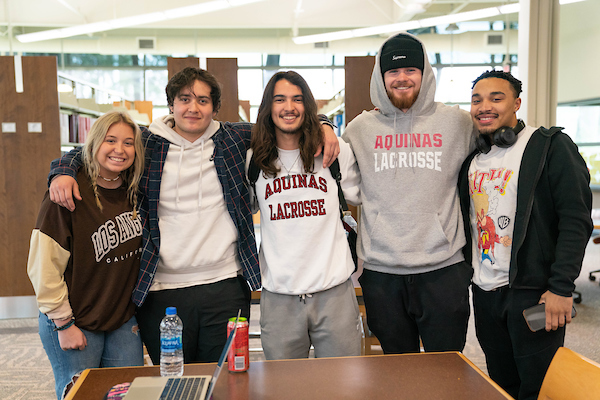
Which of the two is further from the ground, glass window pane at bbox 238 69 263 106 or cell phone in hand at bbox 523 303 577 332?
glass window pane at bbox 238 69 263 106

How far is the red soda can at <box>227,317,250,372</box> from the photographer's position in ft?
4.66

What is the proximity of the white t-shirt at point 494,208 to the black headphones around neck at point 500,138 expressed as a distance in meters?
0.02

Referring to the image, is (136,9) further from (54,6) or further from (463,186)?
(463,186)

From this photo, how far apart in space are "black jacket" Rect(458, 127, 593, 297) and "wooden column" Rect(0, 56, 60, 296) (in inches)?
167

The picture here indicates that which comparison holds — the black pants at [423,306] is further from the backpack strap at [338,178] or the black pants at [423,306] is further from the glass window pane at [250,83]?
the glass window pane at [250,83]

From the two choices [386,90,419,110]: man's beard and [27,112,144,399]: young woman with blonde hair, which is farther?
[386,90,419,110]: man's beard

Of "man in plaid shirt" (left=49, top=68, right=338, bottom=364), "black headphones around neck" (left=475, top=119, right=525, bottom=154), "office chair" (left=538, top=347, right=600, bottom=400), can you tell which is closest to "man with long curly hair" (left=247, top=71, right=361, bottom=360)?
"man in plaid shirt" (left=49, top=68, right=338, bottom=364)

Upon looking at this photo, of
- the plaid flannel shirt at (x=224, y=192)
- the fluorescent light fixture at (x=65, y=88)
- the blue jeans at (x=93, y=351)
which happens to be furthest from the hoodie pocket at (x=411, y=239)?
the fluorescent light fixture at (x=65, y=88)

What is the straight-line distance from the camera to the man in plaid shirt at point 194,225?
1.95 m

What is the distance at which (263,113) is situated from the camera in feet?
6.72

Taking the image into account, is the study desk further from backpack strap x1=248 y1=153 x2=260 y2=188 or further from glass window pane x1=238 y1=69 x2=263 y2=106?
glass window pane x1=238 y1=69 x2=263 y2=106

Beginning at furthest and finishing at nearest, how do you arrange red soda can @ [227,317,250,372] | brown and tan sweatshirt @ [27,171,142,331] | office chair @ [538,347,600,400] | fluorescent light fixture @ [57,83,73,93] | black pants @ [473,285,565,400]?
fluorescent light fixture @ [57,83,73,93] < black pants @ [473,285,565,400] < brown and tan sweatshirt @ [27,171,142,331] < red soda can @ [227,317,250,372] < office chair @ [538,347,600,400]

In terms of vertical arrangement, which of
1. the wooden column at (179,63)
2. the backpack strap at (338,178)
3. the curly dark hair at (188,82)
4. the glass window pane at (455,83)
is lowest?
the backpack strap at (338,178)

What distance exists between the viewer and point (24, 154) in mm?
4512
